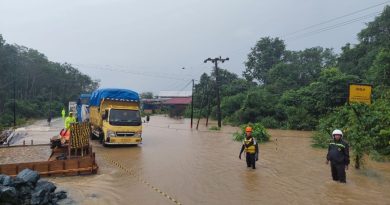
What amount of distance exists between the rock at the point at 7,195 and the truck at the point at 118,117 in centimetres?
1219

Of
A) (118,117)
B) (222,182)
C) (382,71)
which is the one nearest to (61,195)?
(222,182)

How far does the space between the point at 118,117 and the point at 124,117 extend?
326 millimetres

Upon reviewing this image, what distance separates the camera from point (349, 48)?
173 ft

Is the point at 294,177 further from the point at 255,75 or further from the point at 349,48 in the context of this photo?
the point at 255,75

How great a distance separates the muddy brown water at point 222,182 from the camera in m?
9.51

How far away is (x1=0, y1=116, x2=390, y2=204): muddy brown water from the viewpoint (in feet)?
31.2

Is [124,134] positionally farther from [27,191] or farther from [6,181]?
[6,181]

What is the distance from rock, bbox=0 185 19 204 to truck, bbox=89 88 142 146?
40.0 ft

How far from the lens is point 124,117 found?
819 inches

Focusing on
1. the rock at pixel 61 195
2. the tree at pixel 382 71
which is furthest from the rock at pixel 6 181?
the tree at pixel 382 71

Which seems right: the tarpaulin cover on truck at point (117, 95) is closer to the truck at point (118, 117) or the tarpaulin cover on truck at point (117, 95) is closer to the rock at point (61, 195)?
the truck at point (118, 117)

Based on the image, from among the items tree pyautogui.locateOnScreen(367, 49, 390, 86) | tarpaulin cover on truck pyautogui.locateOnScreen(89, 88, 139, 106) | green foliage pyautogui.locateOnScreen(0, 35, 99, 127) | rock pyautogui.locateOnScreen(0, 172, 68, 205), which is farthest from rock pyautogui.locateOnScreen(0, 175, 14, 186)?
green foliage pyautogui.locateOnScreen(0, 35, 99, 127)

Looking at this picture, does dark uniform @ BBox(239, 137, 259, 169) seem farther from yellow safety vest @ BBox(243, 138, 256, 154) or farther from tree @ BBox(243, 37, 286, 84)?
tree @ BBox(243, 37, 286, 84)

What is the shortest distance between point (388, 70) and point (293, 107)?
33.5 feet
